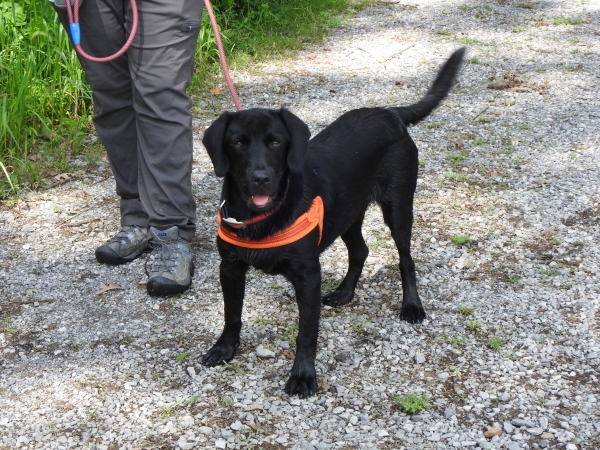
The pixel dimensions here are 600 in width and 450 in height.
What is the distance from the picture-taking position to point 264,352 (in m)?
3.29

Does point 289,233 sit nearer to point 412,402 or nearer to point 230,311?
point 230,311

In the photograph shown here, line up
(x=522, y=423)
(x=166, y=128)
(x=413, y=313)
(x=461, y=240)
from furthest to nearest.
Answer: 1. (x=461, y=240)
2. (x=166, y=128)
3. (x=413, y=313)
4. (x=522, y=423)

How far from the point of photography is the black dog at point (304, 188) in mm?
2852

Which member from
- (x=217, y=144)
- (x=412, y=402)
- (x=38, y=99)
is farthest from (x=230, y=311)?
(x=38, y=99)

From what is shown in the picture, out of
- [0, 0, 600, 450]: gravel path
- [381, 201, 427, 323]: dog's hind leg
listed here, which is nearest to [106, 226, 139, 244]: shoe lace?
[0, 0, 600, 450]: gravel path

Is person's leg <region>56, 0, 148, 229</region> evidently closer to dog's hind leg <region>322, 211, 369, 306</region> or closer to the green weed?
dog's hind leg <region>322, 211, 369, 306</region>

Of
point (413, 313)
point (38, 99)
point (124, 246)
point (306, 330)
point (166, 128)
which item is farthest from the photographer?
point (38, 99)

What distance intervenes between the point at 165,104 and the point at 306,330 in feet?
4.73

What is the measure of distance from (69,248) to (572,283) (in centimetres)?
299

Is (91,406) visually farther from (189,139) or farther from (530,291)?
(530,291)

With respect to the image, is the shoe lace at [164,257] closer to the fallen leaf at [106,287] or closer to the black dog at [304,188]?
the fallen leaf at [106,287]

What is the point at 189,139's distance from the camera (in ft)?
12.3

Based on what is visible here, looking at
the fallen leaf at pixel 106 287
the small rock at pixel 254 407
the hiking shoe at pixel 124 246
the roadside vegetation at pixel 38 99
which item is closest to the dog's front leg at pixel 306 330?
the small rock at pixel 254 407

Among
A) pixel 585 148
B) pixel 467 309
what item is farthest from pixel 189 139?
pixel 585 148
